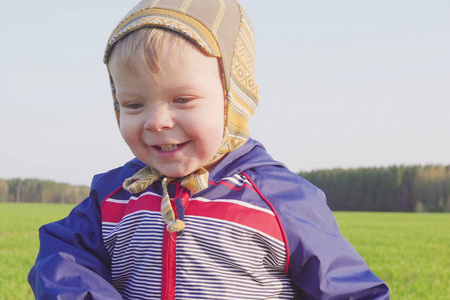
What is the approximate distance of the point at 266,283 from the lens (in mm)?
1907

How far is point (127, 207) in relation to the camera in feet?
6.74

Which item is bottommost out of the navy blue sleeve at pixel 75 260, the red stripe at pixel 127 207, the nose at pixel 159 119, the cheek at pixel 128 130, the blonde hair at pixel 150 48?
the navy blue sleeve at pixel 75 260

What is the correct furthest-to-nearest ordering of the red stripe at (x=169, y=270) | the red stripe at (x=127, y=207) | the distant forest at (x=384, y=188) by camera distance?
the distant forest at (x=384, y=188) < the red stripe at (x=127, y=207) < the red stripe at (x=169, y=270)

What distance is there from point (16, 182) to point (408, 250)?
50909 mm

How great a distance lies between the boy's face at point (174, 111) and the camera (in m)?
1.75

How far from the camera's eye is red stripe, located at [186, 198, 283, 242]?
6.04 ft

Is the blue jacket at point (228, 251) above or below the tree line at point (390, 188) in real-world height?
above

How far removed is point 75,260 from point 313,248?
35.2 inches

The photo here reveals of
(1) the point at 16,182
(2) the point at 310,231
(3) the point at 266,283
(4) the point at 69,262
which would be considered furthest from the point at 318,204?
(1) the point at 16,182

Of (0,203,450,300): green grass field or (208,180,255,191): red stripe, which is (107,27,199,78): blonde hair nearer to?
(208,180,255,191): red stripe

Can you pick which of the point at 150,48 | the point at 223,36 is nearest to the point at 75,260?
the point at 150,48

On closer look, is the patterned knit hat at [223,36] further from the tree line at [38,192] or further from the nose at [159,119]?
the tree line at [38,192]

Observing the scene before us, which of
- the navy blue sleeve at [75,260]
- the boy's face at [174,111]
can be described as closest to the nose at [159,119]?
the boy's face at [174,111]

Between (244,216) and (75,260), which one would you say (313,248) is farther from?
(75,260)
